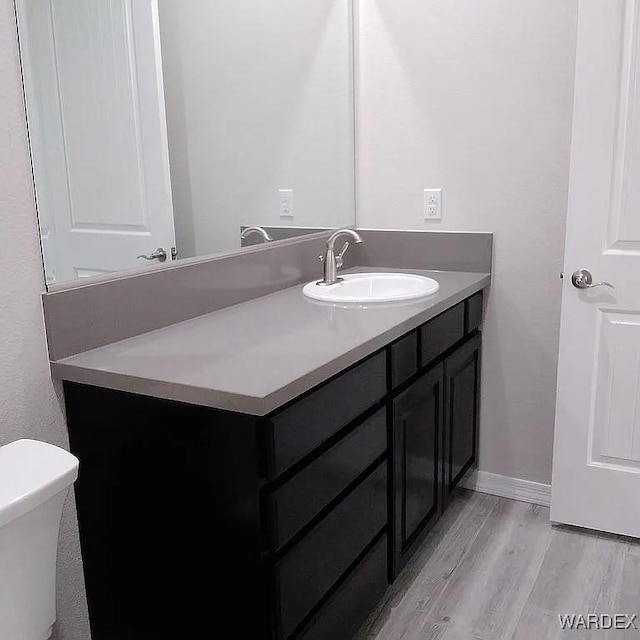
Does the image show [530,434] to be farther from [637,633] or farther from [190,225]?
[190,225]

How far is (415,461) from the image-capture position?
6.56 feet

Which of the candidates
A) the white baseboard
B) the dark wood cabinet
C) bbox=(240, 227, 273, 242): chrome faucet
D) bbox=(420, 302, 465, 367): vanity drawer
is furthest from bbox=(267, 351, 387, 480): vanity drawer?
the white baseboard

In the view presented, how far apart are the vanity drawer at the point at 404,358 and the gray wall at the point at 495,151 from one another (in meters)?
0.71

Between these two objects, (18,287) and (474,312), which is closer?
(18,287)

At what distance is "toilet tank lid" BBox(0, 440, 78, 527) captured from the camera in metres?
1.07

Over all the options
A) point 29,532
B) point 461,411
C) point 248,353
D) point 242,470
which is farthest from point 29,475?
point 461,411

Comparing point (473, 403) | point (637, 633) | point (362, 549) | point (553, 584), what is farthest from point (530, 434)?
point (362, 549)

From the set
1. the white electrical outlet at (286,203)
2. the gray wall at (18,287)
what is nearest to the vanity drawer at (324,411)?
the gray wall at (18,287)

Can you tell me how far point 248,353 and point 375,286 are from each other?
95 centimetres

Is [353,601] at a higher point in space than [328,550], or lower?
lower

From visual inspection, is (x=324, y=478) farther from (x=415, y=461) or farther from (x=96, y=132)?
(x=96, y=132)

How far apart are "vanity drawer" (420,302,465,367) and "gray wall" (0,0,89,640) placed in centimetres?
102

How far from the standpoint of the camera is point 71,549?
154 centimetres

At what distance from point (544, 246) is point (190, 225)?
1226mm
